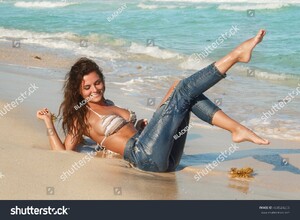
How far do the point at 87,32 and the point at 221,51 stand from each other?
613 centimetres

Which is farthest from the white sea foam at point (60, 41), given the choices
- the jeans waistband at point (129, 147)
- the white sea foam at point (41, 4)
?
the white sea foam at point (41, 4)

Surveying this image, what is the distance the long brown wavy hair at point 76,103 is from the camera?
542cm

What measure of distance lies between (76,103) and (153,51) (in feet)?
31.9

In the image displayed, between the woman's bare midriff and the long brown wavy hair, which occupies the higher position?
the long brown wavy hair

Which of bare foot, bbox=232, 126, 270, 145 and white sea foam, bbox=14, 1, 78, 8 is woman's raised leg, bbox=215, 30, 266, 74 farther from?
white sea foam, bbox=14, 1, 78, 8

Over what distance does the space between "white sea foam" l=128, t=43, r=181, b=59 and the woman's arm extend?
9.07 metres

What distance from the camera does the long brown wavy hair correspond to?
542 centimetres

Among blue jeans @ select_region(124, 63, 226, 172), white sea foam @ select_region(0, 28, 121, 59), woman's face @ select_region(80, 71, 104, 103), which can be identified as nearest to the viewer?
blue jeans @ select_region(124, 63, 226, 172)

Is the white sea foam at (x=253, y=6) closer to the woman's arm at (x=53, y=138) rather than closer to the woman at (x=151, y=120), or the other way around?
the woman at (x=151, y=120)

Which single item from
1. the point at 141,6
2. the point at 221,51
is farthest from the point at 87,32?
the point at 141,6

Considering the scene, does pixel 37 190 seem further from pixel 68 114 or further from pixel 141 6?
pixel 141 6

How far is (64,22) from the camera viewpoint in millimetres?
23812

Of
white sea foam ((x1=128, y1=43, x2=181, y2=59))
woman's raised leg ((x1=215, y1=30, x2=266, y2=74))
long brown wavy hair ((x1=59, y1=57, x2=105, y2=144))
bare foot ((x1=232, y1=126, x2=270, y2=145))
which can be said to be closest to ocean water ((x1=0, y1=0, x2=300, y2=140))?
white sea foam ((x1=128, y1=43, x2=181, y2=59))

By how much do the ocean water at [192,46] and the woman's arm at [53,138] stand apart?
2.74 metres
